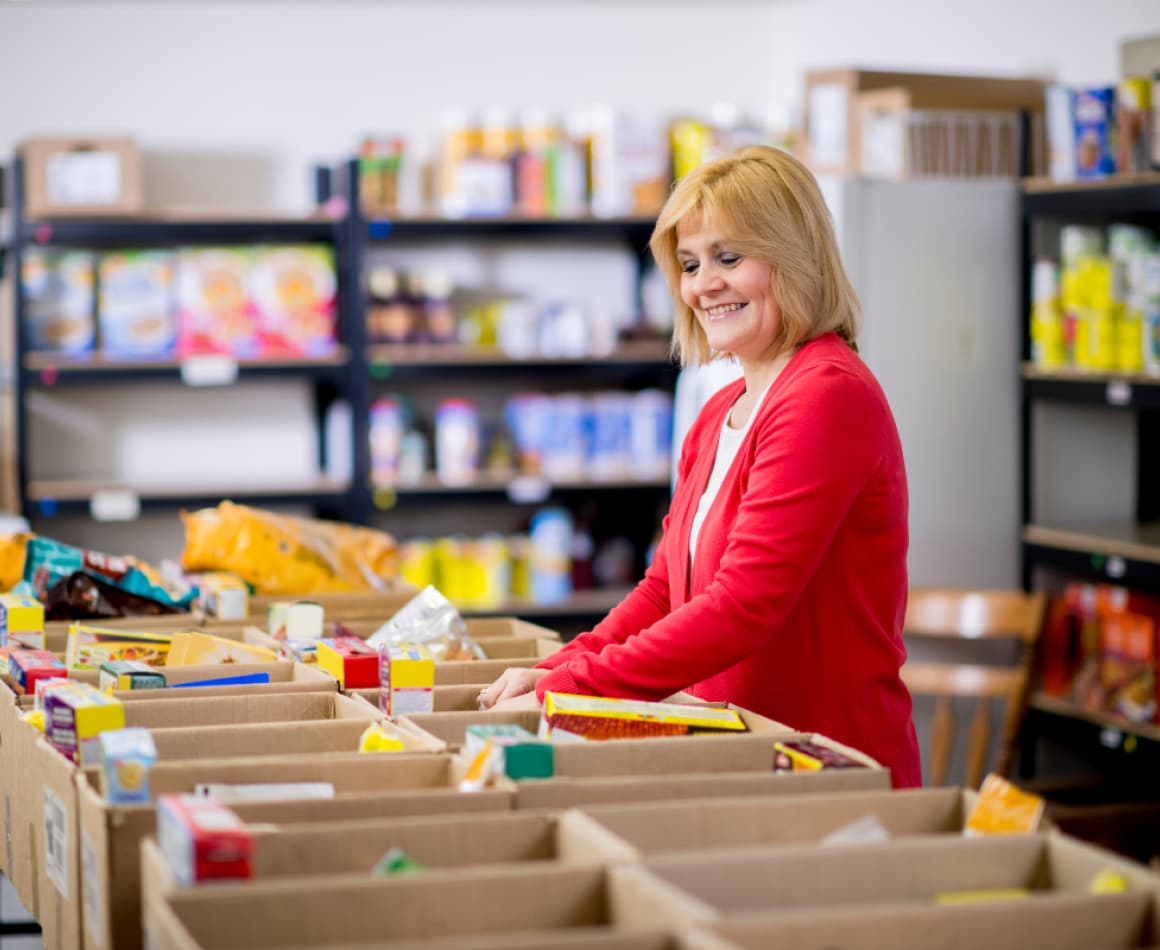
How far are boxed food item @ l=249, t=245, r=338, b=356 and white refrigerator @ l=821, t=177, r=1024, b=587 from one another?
203 centimetres

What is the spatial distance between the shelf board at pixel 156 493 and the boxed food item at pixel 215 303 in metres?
0.51

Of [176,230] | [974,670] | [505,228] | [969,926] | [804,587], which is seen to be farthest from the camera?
[505,228]

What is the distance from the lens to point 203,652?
2301mm

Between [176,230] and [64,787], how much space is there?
462cm

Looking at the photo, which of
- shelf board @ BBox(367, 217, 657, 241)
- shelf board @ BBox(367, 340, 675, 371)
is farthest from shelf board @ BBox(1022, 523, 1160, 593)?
shelf board @ BBox(367, 217, 657, 241)

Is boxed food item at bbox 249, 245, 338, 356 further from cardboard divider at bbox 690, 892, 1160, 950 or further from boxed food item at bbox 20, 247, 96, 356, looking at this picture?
cardboard divider at bbox 690, 892, 1160, 950

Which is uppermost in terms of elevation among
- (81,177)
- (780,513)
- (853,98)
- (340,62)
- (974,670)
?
(340,62)

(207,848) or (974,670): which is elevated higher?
(207,848)

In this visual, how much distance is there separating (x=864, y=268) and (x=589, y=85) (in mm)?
2273

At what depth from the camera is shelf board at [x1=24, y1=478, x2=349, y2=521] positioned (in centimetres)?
570

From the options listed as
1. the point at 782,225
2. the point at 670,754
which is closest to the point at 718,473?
the point at 782,225

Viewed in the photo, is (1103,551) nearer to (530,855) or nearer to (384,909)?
(530,855)

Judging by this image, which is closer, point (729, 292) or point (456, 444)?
point (729, 292)

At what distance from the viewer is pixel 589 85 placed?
661cm
